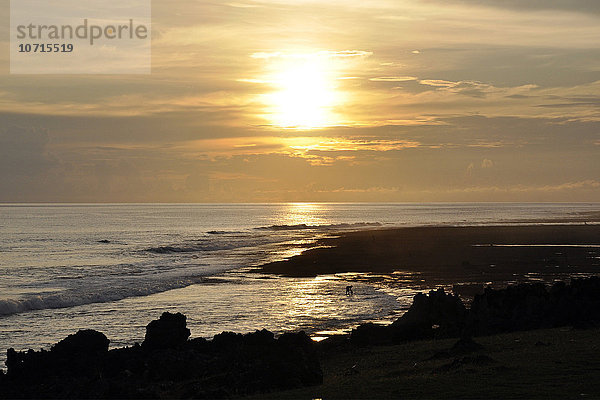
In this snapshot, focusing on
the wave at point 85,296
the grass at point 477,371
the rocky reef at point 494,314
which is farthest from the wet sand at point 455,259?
the grass at point 477,371

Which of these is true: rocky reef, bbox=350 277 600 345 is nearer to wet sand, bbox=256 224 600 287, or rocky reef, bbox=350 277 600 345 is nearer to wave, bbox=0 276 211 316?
wet sand, bbox=256 224 600 287

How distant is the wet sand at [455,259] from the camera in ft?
177

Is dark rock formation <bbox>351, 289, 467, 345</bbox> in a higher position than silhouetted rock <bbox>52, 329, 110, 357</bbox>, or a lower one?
lower

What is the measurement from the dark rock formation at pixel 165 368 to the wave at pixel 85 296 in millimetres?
21076

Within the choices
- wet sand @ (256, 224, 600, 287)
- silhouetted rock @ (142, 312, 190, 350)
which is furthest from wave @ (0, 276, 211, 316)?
silhouetted rock @ (142, 312, 190, 350)

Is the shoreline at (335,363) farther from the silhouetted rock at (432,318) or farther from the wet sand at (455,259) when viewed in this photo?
the wet sand at (455,259)

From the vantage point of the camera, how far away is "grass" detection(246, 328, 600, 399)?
53.0ft

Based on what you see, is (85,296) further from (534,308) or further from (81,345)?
(534,308)

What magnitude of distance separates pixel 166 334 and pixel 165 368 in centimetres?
234

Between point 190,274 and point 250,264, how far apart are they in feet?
33.5

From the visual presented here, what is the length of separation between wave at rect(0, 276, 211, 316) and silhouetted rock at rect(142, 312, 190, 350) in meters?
20.5

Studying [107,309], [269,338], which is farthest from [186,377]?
[107,309]

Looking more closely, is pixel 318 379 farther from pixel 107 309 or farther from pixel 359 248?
pixel 359 248

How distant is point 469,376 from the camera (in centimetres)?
1781
